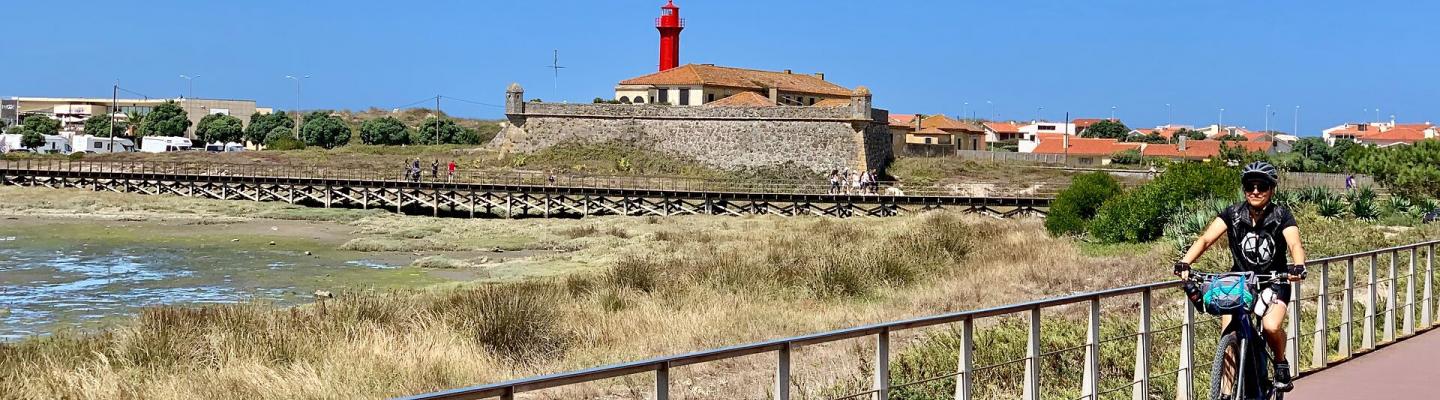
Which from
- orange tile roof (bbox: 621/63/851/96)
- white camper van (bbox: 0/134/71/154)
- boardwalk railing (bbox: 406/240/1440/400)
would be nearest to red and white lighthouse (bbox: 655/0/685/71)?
orange tile roof (bbox: 621/63/851/96)

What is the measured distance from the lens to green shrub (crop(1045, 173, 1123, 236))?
1258 inches

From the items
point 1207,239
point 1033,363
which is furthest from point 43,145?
point 1207,239

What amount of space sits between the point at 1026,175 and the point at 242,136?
62.4m

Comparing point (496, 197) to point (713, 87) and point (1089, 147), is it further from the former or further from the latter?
point (1089, 147)

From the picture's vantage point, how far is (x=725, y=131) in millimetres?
62094

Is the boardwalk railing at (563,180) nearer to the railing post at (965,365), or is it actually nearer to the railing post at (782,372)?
the railing post at (965,365)

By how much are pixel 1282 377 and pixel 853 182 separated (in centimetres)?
4993

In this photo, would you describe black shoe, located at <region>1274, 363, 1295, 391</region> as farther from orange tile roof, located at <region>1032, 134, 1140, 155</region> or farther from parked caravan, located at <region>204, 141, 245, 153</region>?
parked caravan, located at <region>204, 141, 245, 153</region>

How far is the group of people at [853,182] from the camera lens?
4919 cm

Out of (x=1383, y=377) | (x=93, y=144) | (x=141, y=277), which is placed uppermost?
(x=93, y=144)

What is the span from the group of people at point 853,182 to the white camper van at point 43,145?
51478 mm

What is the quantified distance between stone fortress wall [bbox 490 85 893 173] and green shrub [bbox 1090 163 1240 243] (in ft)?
103

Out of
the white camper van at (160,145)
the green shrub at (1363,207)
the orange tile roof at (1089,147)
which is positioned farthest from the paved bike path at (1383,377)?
the white camper van at (160,145)

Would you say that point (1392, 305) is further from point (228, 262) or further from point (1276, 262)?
point (228, 262)
